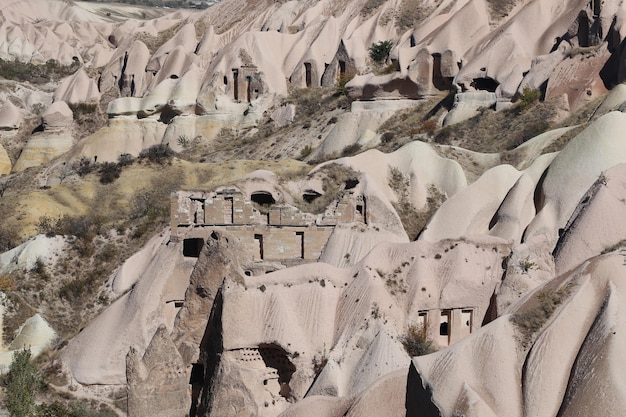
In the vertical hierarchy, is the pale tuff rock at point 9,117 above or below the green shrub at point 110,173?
above

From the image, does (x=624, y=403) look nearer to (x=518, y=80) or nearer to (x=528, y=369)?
(x=528, y=369)

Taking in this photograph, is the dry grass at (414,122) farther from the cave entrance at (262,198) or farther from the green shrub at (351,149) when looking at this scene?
the cave entrance at (262,198)

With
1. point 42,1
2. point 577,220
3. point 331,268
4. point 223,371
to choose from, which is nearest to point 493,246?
point 577,220

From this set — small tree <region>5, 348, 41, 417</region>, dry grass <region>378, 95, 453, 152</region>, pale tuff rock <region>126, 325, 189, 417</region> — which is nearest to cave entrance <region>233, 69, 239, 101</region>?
dry grass <region>378, 95, 453, 152</region>

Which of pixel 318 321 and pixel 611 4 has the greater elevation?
pixel 611 4

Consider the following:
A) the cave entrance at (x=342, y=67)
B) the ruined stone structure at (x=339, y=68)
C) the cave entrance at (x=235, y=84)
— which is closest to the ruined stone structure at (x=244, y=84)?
the cave entrance at (x=235, y=84)

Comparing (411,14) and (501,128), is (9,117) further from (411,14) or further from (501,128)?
(501,128)
